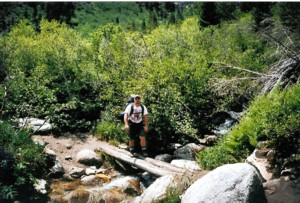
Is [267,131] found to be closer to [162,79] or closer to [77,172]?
[162,79]

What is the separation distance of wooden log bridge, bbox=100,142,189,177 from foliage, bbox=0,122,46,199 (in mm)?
2129

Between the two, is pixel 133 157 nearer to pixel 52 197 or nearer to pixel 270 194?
pixel 52 197

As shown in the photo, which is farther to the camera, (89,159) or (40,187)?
(89,159)

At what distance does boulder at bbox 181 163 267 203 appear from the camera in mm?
6523

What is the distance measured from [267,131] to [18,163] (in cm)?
627

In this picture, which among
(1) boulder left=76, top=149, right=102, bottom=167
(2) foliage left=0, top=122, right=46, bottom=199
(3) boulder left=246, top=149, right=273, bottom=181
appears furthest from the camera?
(1) boulder left=76, top=149, right=102, bottom=167

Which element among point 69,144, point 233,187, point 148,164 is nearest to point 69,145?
point 69,144

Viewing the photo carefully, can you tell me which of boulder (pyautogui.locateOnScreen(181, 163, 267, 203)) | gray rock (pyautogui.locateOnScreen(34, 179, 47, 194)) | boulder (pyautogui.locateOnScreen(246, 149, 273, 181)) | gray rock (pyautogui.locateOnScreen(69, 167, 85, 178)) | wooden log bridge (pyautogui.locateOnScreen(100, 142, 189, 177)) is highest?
boulder (pyautogui.locateOnScreen(181, 163, 267, 203))

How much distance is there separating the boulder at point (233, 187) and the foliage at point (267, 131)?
1837 millimetres

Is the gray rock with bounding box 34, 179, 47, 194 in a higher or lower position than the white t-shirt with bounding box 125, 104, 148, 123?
lower

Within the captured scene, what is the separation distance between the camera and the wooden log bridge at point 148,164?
31.0 ft

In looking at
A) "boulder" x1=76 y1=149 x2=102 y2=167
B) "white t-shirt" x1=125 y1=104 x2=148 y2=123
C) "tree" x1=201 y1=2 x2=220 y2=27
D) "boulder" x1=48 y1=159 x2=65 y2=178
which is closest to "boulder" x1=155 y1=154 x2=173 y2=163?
"boulder" x1=76 y1=149 x2=102 y2=167

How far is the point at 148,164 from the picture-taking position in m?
10.1

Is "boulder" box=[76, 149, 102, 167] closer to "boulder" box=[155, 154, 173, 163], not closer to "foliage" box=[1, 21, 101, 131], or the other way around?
"boulder" box=[155, 154, 173, 163]
